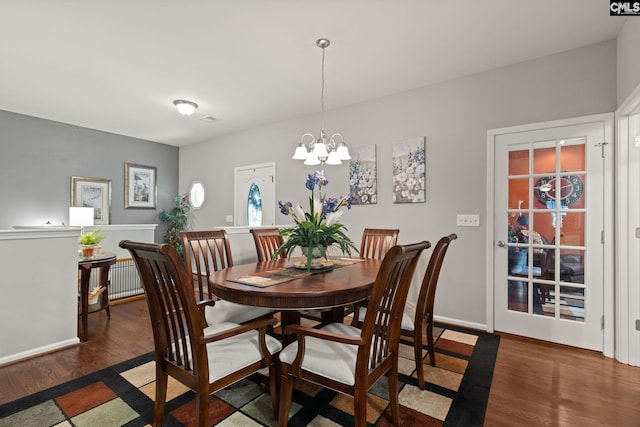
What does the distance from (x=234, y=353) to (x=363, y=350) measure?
0.62 meters

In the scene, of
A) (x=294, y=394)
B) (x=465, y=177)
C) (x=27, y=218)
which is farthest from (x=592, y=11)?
(x=27, y=218)

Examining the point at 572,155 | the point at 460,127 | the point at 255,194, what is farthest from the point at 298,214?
the point at 255,194

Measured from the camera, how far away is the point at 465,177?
3117 mm

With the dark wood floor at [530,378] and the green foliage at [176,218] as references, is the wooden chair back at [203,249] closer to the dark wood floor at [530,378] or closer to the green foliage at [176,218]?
the dark wood floor at [530,378]

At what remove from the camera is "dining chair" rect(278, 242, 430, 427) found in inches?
50.4

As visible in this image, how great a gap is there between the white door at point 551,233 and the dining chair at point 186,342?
8.12 feet

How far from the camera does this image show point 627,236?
2352mm

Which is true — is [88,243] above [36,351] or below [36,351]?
above

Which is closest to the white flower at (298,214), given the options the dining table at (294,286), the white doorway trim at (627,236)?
the dining table at (294,286)

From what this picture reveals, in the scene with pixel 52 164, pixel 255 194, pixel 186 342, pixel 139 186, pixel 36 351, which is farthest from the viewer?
pixel 139 186

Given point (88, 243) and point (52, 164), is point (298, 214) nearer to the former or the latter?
point (88, 243)

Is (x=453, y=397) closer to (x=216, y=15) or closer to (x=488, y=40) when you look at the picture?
(x=488, y=40)

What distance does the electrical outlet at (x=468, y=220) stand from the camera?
3.05 m

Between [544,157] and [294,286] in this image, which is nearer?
[294,286]
